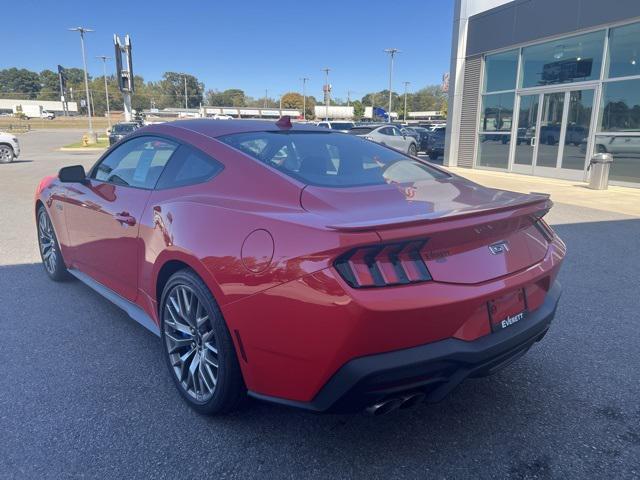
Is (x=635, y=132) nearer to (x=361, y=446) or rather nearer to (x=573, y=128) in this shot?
(x=573, y=128)

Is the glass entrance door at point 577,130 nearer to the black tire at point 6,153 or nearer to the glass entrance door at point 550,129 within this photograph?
the glass entrance door at point 550,129

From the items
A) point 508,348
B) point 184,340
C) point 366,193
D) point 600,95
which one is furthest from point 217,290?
point 600,95

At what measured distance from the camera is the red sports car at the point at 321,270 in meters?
1.89

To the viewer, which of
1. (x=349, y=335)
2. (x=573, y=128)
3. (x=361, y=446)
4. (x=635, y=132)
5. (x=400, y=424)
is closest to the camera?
(x=349, y=335)

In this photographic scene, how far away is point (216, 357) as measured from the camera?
246 centimetres

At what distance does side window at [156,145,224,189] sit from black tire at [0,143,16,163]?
19538mm

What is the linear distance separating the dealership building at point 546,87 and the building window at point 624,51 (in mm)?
24

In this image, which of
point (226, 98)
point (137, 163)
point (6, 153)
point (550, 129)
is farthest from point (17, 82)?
point (137, 163)

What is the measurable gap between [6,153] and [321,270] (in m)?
21.3

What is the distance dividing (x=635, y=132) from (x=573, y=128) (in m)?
1.98

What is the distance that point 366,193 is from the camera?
2.47m

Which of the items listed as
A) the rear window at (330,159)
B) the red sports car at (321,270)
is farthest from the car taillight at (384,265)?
the rear window at (330,159)

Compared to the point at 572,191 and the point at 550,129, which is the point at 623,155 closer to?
the point at 572,191

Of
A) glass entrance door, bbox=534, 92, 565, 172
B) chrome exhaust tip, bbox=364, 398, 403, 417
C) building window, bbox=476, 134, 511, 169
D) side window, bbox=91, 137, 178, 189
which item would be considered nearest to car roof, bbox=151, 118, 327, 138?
side window, bbox=91, 137, 178, 189
